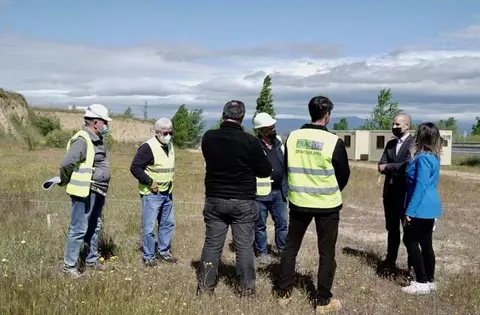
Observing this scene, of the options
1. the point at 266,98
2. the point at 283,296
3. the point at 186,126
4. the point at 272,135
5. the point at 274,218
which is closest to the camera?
the point at 283,296

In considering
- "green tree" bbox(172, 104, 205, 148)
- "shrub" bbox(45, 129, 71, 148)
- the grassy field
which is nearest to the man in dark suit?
the grassy field

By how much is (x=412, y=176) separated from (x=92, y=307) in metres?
3.62

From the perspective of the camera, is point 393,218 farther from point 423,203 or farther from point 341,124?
point 341,124

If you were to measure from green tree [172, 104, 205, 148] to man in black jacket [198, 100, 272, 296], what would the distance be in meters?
46.8

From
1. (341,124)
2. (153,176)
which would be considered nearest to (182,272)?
(153,176)

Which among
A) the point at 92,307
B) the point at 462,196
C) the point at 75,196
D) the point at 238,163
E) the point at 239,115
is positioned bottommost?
the point at 462,196

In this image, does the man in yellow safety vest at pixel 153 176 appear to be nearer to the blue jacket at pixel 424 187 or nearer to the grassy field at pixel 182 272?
the grassy field at pixel 182 272

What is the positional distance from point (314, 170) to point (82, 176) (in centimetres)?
243

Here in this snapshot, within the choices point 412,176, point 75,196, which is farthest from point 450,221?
point 75,196

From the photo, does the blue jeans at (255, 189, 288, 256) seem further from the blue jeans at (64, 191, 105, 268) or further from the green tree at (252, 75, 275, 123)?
the green tree at (252, 75, 275, 123)

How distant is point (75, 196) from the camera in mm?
5727

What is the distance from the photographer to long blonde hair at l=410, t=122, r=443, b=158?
5.71 metres

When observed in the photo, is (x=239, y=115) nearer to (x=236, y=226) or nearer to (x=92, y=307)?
(x=236, y=226)

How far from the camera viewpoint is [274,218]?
715cm
